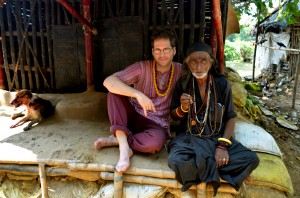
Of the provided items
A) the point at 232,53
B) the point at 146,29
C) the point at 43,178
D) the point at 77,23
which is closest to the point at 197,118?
the point at 43,178

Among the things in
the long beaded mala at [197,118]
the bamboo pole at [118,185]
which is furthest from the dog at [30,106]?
the long beaded mala at [197,118]

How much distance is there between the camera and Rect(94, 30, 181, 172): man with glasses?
2830 millimetres

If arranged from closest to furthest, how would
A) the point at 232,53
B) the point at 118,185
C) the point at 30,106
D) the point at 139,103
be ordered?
1. the point at 118,185
2. the point at 139,103
3. the point at 30,106
4. the point at 232,53

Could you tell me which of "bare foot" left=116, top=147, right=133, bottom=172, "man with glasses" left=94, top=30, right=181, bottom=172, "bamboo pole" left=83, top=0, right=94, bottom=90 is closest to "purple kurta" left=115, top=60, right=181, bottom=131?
"man with glasses" left=94, top=30, right=181, bottom=172

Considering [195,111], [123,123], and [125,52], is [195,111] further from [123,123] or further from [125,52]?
[125,52]

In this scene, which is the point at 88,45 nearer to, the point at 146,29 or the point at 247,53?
the point at 146,29

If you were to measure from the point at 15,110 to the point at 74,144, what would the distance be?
7.28 feet

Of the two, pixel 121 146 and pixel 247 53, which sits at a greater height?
pixel 247 53

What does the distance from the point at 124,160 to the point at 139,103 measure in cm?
63

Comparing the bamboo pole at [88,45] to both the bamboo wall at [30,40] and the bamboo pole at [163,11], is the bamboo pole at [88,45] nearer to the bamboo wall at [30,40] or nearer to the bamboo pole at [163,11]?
the bamboo wall at [30,40]

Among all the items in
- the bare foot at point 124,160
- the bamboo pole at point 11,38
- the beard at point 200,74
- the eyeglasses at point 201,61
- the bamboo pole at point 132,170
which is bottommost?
the bamboo pole at point 132,170

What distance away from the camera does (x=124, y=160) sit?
8.93 feet

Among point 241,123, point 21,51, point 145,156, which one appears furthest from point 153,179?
point 21,51

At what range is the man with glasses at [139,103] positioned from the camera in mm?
2830
